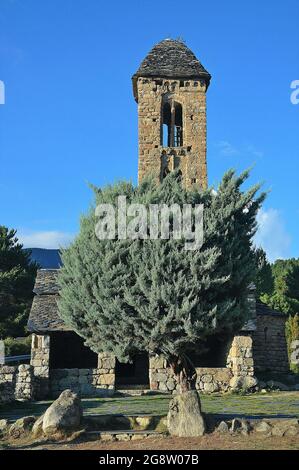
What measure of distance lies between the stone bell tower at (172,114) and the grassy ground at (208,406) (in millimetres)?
12549

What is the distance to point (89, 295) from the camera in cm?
1452

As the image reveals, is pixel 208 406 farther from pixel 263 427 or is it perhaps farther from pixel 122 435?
pixel 122 435

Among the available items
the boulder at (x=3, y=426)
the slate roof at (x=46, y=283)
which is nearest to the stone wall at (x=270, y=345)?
the slate roof at (x=46, y=283)

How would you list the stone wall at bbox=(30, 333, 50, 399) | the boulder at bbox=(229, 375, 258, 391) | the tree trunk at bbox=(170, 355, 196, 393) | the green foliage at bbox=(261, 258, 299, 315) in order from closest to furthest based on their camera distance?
the tree trunk at bbox=(170, 355, 196, 393), the stone wall at bbox=(30, 333, 50, 399), the boulder at bbox=(229, 375, 258, 391), the green foliage at bbox=(261, 258, 299, 315)

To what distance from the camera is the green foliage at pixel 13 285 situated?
36.8 m

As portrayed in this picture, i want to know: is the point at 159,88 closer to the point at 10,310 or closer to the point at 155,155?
the point at 155,155

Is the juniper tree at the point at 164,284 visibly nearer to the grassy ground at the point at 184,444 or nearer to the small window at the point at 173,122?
the grassy ground at the point at 184,444

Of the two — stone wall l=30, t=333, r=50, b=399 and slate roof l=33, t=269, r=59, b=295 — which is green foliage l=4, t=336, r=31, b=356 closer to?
slate roof l=33, t=269, r=59, b=295

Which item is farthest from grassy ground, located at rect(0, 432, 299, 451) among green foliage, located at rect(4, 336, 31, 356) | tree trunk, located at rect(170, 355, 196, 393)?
green foliage, located at rect(4, 336, 31, 356)

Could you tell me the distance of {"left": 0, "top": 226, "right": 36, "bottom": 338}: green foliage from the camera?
121 feet

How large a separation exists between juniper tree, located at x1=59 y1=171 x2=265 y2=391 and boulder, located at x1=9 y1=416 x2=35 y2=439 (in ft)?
8.95
